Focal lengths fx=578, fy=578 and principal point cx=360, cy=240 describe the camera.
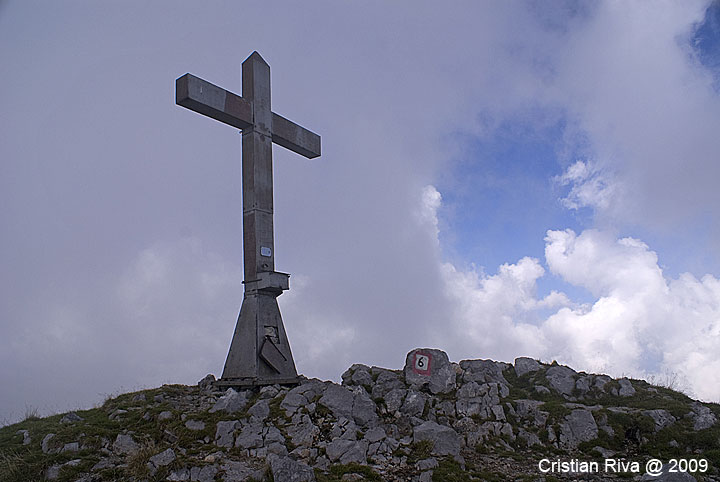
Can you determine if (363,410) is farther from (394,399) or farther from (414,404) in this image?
(414,404)

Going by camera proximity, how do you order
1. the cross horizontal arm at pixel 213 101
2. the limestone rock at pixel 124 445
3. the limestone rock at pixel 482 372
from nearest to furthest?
the limestone rock at pixel 124 445, the cross horizontal arm at pixel 213 101, the limestone rock at pixel 482 372

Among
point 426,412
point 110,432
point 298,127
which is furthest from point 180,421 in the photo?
point 298,127

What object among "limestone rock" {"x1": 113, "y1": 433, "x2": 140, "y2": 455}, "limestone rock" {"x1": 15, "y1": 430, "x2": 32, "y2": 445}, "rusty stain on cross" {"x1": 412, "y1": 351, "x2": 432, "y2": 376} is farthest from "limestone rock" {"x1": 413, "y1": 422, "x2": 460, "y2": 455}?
"limestone rock" {"x1": 15, "y1": 430, "x2": 32, "y2": 445}

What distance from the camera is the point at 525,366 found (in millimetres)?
19641

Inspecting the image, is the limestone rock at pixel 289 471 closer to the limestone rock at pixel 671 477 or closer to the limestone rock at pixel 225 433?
the limestone rock at pixel 225 433

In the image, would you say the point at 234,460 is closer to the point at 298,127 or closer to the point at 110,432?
the point at 110,432

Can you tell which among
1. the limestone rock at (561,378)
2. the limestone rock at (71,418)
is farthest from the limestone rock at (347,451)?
the limestone rock at (561,378)

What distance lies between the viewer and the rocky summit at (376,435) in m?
11.6

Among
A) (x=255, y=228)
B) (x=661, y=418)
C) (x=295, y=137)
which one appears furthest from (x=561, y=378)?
(x=295, y=137)

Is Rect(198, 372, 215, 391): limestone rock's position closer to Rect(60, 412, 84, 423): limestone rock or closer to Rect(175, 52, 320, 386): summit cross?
Rect(175, 52, 320, 386): summit cross

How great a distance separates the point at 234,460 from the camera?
1197 cm

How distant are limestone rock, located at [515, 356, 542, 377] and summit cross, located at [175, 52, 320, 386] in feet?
25.9

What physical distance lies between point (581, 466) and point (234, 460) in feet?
25.3

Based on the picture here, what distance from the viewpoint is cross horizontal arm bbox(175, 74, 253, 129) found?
16.3 meters
